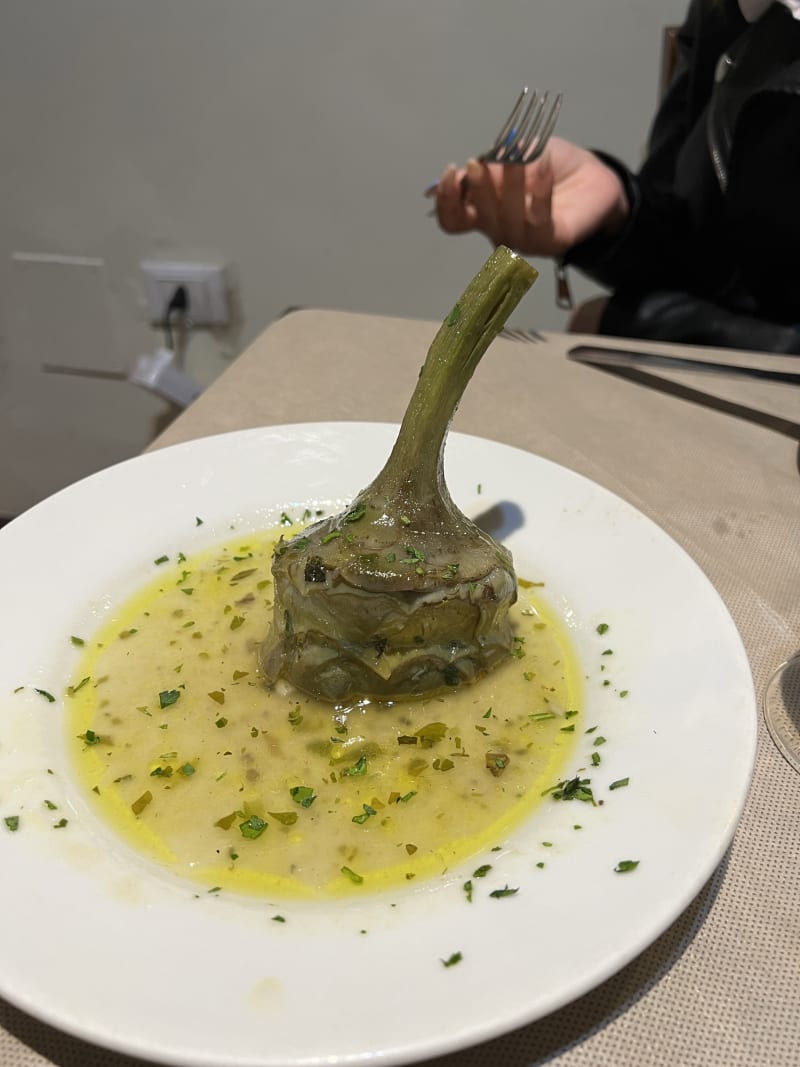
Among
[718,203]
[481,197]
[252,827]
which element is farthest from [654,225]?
[252,827]

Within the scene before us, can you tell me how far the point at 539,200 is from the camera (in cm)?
210

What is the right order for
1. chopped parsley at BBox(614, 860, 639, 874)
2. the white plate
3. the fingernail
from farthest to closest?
1. the fingernail
2. chopped parsley at BBox(614, 860, 639, 874)
3. the white plate

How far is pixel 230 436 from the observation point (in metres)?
1.33

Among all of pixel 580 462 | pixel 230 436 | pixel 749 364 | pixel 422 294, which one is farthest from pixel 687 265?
pixel 230 436

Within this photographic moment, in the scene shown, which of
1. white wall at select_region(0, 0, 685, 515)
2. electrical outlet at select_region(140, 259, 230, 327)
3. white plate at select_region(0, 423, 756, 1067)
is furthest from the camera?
electrical outlet at select_region(140, 259, 230, 327)

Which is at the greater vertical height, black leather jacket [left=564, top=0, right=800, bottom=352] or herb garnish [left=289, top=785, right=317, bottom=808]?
black leather jacket [left=564, top=0, right=800, bottom=352]

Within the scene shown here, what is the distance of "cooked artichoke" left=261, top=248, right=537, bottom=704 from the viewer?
3.22 ft

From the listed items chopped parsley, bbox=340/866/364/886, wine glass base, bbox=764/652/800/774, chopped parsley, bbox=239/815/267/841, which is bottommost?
chopped parsley, bbox=239/815/267/841

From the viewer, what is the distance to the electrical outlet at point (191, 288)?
10.0ft

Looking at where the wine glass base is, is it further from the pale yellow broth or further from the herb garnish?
the herb garnish

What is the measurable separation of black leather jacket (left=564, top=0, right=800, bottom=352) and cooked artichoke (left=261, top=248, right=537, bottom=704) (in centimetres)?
138

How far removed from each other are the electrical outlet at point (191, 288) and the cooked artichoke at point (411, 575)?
2312mm

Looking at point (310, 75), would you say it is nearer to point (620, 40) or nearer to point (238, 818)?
point (620, 40)

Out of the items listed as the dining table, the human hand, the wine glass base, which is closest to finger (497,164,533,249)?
the human hand
